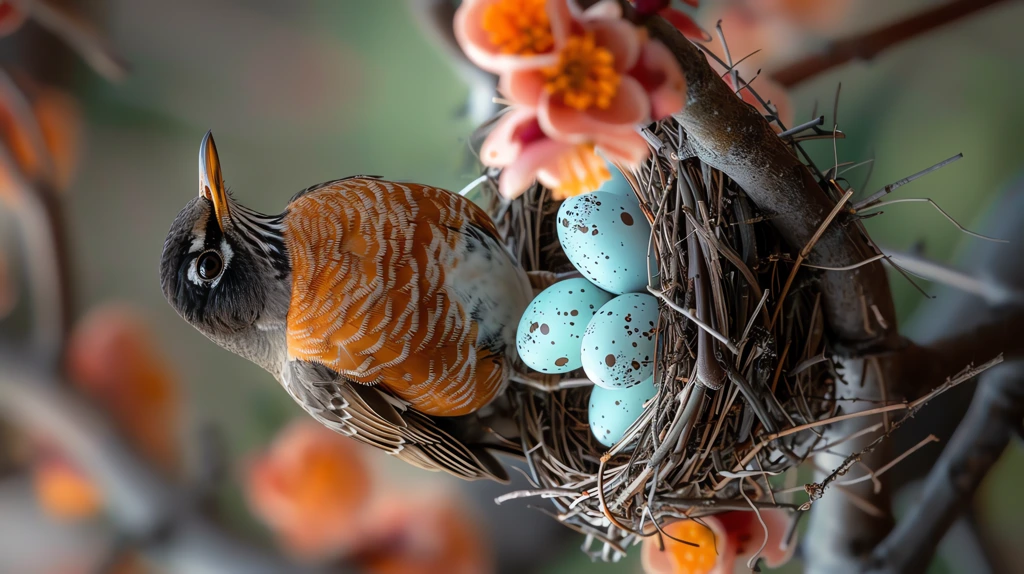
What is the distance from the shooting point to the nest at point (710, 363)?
546 millimetres

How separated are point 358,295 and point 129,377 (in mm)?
634

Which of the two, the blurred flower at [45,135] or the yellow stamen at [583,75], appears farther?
the blurred flower at [45,135]

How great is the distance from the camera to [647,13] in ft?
1.28

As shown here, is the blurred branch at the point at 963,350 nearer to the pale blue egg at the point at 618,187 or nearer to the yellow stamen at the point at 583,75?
the pale blue egg at the point at 618,187

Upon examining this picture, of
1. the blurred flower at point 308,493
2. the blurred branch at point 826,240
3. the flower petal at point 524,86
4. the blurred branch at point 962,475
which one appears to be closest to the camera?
the flower petal at point 524,86

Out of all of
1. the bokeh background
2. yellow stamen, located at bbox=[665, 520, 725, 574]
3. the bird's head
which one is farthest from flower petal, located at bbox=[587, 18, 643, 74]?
the bokeh background

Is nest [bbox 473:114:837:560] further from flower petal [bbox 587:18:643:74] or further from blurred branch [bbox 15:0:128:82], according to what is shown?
blurred branch [bbox 15:0:128:82]

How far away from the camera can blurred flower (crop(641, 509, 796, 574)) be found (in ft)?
2.44

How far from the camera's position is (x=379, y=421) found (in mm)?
722

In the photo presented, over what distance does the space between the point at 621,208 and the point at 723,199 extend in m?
0.14

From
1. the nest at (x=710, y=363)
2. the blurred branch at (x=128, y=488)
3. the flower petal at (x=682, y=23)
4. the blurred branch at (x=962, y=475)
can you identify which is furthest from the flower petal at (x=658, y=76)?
the blurred branch at (x=128, y=488)

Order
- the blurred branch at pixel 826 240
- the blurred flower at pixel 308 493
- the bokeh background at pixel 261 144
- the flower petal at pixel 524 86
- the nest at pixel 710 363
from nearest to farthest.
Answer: the flower petal at pixel 524 86 < the blurred branch at pixel 826 240 < the nest at pixel 710 363 < the bokeh background at pixel 261 144 < the blurred flower at pixel 308 493

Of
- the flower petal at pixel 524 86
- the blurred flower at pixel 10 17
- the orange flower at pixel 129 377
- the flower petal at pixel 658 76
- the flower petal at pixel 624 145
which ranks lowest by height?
the orange flower at pixel 129 377

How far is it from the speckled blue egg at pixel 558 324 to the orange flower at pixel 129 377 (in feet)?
2.32
